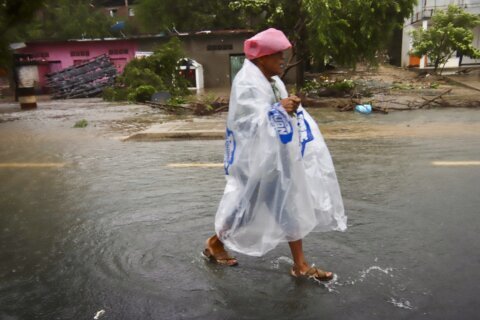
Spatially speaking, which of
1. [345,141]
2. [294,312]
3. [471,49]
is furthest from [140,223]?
[471,49]

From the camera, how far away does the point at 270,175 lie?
3.13 metres

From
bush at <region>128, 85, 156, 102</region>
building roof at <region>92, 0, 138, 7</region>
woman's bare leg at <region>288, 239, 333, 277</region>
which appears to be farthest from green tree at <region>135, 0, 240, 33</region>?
woman's bare leg at <region>288, 239, 333, 277</region>

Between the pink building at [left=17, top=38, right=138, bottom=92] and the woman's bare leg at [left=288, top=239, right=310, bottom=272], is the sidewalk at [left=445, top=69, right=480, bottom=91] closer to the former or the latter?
the pink building at [left=17, top=38, right=138, bottom=92]

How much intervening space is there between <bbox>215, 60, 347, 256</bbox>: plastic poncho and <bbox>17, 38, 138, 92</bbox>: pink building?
90.4 ft

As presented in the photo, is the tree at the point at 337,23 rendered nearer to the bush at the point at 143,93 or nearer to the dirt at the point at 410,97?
the dirt at the point at 410,97

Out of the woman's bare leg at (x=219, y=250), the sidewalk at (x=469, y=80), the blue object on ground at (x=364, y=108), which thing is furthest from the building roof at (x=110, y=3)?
the woman's bare leg at (x=219, y=250)

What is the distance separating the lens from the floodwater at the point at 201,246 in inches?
119

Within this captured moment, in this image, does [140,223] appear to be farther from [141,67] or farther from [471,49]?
[471,49]

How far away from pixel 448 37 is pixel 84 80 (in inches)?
779

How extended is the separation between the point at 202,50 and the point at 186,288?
26.0 meters

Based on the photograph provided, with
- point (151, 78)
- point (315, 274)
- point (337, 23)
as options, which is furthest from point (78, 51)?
point (315, 274)

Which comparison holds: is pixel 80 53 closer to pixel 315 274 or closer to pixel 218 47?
pixel 218 47

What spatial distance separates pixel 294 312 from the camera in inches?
115

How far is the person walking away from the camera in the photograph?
3.10 m
